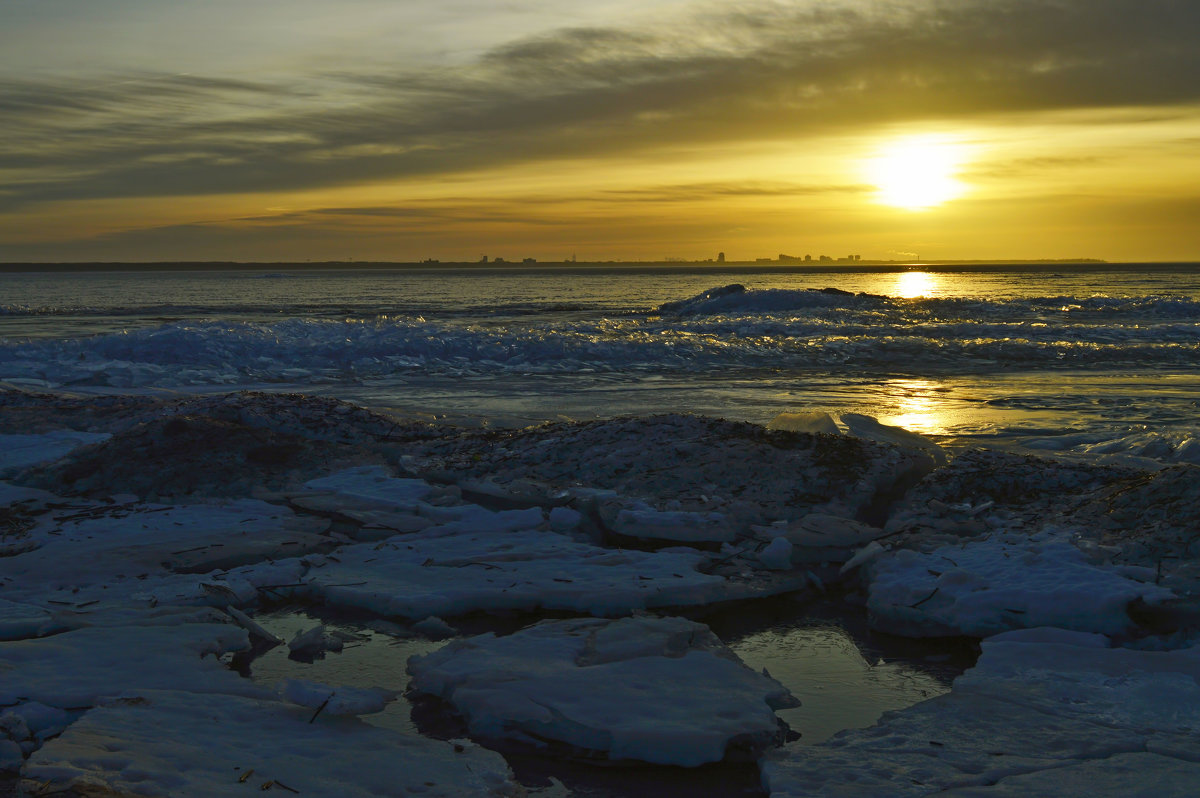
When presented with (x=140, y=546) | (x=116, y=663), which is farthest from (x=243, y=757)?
(x=140, y=546)

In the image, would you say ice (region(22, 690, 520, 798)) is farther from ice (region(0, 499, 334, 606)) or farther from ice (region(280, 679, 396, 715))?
ice (region(0, 499, 334, 606))

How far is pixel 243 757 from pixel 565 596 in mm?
1726

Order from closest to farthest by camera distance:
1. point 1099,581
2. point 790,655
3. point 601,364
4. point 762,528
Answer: point 790,655
point 1099,581
point 762,528
point 601,364

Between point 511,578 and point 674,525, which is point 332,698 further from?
point 674,525

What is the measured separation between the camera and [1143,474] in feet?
17.8

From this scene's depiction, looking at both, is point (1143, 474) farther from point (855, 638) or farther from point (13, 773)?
point (13, 773)

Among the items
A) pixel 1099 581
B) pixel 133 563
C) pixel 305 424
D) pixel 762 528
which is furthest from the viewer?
pixel 305 424

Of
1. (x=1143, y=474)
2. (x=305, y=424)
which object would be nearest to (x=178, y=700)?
(x=305, y=424)

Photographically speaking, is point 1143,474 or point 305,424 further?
point 305,424

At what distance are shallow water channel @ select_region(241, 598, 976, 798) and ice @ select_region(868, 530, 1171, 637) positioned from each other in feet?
0.40

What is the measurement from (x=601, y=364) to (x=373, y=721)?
13.3 m

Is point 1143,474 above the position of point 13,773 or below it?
above

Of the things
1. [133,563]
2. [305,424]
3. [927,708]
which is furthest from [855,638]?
[305,424]

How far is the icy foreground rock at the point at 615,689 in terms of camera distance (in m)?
2.94
